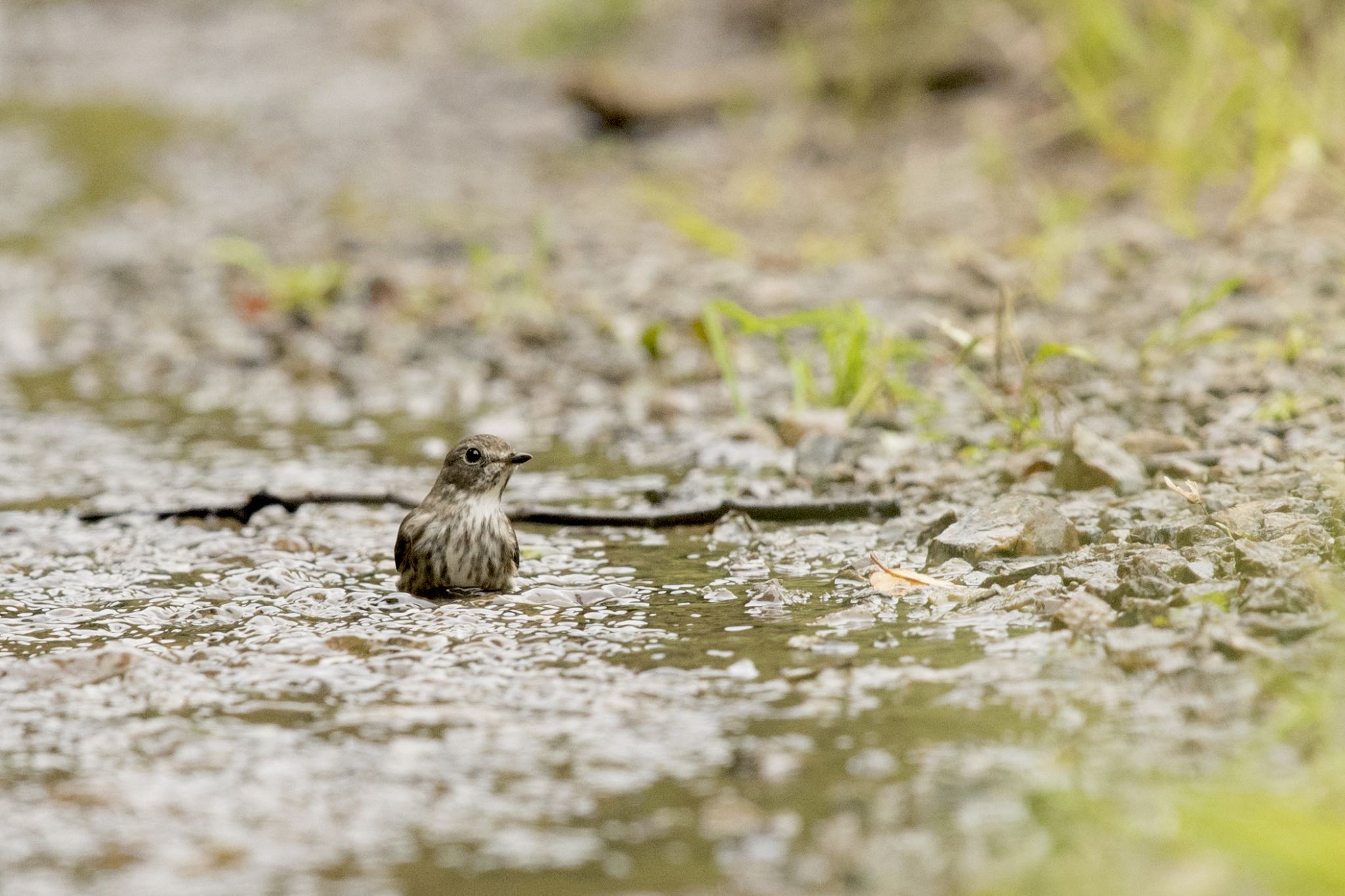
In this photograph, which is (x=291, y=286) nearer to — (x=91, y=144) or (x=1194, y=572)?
(x=1194, y=572)

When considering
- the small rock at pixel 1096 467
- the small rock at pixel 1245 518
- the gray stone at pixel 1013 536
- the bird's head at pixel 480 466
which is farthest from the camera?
the small rock at pixel 1096 467

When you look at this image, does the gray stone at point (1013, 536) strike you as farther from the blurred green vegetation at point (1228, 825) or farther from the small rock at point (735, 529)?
the blurred green vegetation at point (1228, 825)

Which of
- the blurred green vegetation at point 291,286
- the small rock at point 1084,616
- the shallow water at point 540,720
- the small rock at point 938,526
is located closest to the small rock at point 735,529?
the shallow water at point 540,720

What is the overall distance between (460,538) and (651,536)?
833 millimetres

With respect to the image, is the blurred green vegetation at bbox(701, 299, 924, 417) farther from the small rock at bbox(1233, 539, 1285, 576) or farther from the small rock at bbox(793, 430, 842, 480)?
the small rock at bbox(1233, 539, 1285, 576)

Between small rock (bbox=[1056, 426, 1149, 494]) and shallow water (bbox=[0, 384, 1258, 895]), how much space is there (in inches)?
23.4

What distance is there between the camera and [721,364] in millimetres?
5879

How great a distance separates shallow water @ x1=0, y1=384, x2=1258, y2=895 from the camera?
2559mm

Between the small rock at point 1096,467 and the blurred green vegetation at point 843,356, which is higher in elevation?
the blurred green vegetation at point 843,356

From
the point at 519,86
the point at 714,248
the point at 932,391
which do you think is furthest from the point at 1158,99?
the point at 519,86

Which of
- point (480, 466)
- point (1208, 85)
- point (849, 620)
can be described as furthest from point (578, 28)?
point (849, 620)

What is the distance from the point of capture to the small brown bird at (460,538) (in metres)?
4.20

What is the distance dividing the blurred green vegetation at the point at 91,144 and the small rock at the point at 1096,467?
8.27m

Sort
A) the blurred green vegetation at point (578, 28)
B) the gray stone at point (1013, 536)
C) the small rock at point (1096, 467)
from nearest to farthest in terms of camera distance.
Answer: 1. the gray stone at point (1013, 536)
2. the small rock at point (1096, 467)
3. the blurred green vegetation at point (578, 28)
